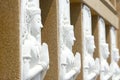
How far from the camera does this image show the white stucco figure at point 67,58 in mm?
8820

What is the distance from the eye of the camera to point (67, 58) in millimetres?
9031

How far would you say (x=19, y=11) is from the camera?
6.69 metres

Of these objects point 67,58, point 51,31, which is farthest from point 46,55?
point 67,58

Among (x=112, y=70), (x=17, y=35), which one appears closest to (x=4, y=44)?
(x=17, y=35)

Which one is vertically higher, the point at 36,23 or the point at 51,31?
the point at 36,23

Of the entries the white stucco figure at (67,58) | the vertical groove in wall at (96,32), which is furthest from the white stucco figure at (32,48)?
the vertical groove in wall at (96,32)

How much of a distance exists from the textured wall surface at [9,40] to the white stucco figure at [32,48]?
22cm

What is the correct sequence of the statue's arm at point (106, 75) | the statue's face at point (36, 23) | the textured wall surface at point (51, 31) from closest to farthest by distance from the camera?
the statue's face at point (36, 23), the textured wall surface at point (51, 31), the statue's arm at point (106, 75)

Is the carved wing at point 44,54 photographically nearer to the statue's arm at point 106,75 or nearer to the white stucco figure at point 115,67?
the statue's arm at point 106,75

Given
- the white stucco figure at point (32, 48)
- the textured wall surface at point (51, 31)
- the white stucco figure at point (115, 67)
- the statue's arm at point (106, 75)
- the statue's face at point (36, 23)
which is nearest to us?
the white stucco figure at point (32, 48)

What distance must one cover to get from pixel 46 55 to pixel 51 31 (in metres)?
1.22

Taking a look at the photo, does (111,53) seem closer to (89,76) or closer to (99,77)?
(99,77)

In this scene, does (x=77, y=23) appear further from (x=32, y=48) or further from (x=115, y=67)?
(x=32, y=48)

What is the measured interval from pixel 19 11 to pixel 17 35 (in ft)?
1.11
